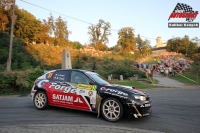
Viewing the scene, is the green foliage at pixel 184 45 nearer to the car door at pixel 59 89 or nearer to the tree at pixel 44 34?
the tree at pixel 44 34

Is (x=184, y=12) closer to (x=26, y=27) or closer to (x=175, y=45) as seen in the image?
(x=175, y=45)

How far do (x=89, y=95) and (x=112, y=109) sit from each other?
0.86 metres

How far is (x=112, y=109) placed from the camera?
6.03 metres

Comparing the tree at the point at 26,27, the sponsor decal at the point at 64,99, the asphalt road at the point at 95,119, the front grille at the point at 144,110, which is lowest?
the asphalt road at the point at 95,119

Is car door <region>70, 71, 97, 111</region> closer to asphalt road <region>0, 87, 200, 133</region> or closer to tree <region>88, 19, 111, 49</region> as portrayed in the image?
asphalt road <region>0, 87, 200, 133</region>

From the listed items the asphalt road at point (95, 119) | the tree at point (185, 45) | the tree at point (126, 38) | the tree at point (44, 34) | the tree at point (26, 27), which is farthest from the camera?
the tree at point (185, 45)

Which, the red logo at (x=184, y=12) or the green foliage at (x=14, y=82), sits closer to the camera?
the green foliage at (x=14, y=82)

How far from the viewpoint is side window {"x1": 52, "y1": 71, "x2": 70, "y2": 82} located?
7.09m

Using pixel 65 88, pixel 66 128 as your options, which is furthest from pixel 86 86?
pixel 66 128

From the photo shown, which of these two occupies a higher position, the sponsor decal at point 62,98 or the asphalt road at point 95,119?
the sponsor decal at point 62,98

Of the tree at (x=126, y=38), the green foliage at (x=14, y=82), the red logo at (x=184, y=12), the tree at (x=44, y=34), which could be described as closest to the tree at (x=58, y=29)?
the tree at (x=44, y=34)

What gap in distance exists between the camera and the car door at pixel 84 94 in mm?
6345

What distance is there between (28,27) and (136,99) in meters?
43.4

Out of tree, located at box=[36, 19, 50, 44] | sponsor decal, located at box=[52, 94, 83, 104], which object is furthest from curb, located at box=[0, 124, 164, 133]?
tree, located at box=[36, 19, 50, 44]
